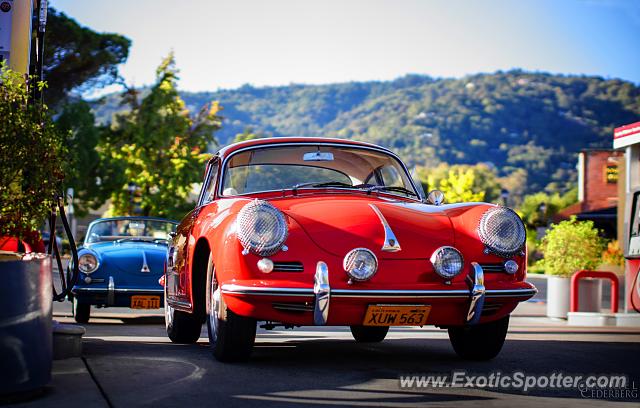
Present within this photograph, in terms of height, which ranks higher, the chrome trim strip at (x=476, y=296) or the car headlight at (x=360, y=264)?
the car headlight at (x=360, y=264)

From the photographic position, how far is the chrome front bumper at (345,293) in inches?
229

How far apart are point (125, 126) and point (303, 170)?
36.1 m

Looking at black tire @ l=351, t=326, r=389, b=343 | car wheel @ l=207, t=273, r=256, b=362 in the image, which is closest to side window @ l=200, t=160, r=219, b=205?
car wheel @ l=207, t=273, r=256, b=362

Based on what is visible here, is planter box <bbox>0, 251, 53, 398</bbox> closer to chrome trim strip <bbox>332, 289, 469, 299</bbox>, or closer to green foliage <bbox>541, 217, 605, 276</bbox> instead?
chrome trim strip <bbox>332, 289, 469, 299</bbox>

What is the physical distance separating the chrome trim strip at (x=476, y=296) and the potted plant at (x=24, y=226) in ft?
8.63

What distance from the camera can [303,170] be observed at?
7742mm

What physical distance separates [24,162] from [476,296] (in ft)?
9.56

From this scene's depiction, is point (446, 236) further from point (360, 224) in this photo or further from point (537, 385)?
point (537, 385)

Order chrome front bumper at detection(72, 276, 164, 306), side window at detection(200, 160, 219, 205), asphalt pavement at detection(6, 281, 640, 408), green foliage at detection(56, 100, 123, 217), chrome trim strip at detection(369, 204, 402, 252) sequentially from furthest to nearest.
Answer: green foliage at detection(56, 100, 123, 217), chrome front bumper at detection(72, 276, 164, 306), side window at detection(200, 160, 219, 205), chrome trim strip at detection(369, 204, 402, 252), asphalt pavement at detection(6, 281, 640, 408)

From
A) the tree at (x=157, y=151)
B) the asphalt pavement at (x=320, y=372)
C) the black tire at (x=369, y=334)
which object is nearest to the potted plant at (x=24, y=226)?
the asphalt pavement at (x=320, y=372)

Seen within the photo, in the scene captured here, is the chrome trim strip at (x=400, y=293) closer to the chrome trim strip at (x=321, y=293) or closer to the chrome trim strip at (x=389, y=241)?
the chrome trim strip at (x=321, y=293)

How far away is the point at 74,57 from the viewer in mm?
41562

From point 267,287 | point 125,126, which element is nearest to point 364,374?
point 267,287

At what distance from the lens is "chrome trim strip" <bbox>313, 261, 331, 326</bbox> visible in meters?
5.82
